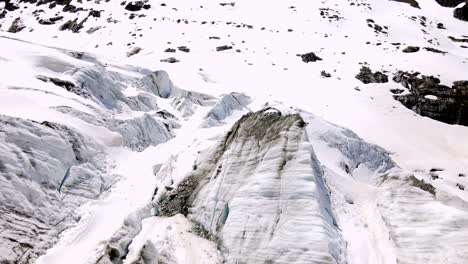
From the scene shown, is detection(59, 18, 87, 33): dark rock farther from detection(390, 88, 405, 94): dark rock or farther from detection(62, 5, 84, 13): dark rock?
detection(390, 88, 405, 94): dark rock

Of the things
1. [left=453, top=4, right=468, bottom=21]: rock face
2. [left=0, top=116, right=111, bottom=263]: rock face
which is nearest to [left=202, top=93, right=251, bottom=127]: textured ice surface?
[left=0, top=116, right=111, bottom=263]: rock face

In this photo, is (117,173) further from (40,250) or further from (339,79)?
(339,79)

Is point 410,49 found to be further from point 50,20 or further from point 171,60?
point 50,20

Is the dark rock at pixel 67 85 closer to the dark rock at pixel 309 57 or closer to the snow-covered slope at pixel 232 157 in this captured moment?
the snow-covered slope at pixel 232 157

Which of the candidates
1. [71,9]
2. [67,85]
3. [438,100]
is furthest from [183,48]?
[71,9]

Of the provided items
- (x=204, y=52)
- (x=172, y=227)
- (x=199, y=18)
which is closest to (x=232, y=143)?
(x=172, y=227)
